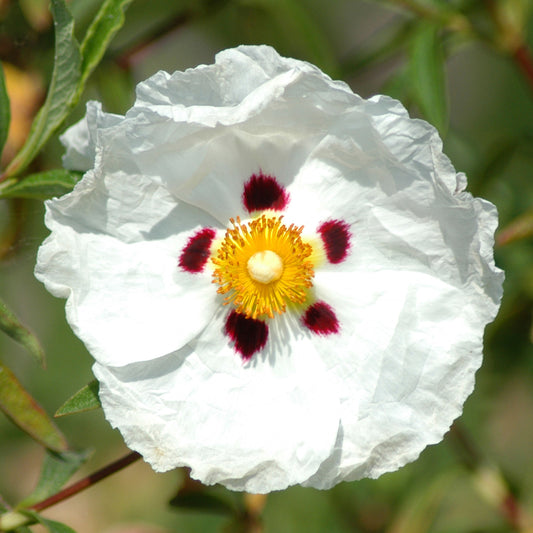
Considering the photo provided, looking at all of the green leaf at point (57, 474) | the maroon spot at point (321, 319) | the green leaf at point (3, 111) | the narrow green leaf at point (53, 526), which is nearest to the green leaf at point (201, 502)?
the green leaf at point (57, 474)

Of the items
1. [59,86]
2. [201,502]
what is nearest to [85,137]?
[59,86]

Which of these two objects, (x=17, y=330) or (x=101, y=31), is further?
(x=101, y=31)

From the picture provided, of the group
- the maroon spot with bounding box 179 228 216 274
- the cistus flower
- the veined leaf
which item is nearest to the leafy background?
A: the veined leaf

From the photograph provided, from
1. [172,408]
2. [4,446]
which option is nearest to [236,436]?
[172,408]

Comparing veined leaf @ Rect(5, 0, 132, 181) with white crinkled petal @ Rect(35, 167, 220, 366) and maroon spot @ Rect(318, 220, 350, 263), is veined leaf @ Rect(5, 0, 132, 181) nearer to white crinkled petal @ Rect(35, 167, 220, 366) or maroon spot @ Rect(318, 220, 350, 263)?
white crinkled petal @ Rect(35, 167, 220, 366)

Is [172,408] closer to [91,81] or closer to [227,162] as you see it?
[227,162]

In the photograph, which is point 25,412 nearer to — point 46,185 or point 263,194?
point 46,185

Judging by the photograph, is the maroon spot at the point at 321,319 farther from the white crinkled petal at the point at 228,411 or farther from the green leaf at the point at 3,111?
the green leaf at the point at 3,111
